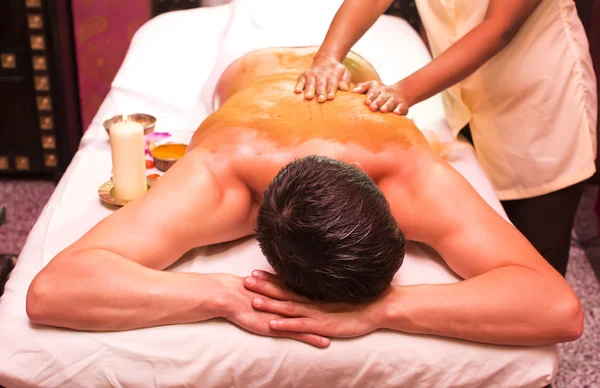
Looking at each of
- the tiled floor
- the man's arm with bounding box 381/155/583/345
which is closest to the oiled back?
the man's arm with bounding box 381/155/583/345

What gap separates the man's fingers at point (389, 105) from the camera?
1.54 metres

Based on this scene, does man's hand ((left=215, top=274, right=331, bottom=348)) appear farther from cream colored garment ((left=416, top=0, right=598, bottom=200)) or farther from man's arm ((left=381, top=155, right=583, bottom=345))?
cream colored garment ((left=416, top=0, right=598, bottom=200))

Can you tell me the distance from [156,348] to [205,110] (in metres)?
1.16

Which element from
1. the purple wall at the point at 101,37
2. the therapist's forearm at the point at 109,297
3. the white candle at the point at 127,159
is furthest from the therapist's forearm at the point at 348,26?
the purple wall at the point at 101,37

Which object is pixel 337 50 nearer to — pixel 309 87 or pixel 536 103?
pixel 309 87

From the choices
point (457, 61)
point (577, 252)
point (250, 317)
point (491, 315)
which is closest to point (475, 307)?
point (491, 315)

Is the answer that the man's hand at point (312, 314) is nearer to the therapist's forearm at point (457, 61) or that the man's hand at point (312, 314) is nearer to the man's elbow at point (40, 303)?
the man's elbow at point (40, 303)

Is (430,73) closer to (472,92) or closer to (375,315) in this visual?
(472,92)

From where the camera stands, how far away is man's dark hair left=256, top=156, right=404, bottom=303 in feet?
3.46

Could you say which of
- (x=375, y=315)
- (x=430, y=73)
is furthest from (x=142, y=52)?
(x=375, y=315)

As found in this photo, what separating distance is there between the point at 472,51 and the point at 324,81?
16.1 inches

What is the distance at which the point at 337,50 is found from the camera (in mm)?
1785

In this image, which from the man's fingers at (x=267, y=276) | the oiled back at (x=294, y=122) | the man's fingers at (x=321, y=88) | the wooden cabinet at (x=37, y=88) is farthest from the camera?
the wooden cabinet at (x=37, y=88)

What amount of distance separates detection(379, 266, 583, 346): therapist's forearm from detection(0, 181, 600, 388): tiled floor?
0.87 metres
